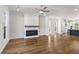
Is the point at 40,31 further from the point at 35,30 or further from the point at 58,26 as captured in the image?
the point at 58,26

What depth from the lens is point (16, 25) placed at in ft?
30.8

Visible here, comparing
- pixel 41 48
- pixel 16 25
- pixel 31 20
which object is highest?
pixel 31 20

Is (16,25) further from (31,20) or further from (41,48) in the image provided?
(41,48)

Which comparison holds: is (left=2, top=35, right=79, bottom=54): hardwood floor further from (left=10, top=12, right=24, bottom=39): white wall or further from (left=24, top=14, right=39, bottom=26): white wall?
(left=24, top=14, right=39, bottom=26): white wall

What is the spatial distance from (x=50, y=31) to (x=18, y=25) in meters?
5.11

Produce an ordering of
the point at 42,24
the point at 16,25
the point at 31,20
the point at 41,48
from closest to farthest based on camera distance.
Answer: the point at 41,48
the point at 16,25
the point at 31,20
the point at 42,24

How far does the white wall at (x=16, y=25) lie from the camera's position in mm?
9094

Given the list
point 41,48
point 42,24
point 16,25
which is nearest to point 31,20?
point 16,25

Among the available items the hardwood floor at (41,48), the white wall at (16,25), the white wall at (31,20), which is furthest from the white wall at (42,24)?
the hardwood floor at (41,48)

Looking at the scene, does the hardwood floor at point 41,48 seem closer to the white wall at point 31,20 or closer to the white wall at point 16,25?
the white wall at point 16,25

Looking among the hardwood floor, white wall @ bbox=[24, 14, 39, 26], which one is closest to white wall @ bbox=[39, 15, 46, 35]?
white wall @ bbox=[24, 14, 39, 26]

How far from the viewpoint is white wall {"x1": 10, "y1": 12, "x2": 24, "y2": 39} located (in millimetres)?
9094

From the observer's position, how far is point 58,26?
574 inches

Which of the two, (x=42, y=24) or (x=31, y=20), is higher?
(x=31, y=20)
